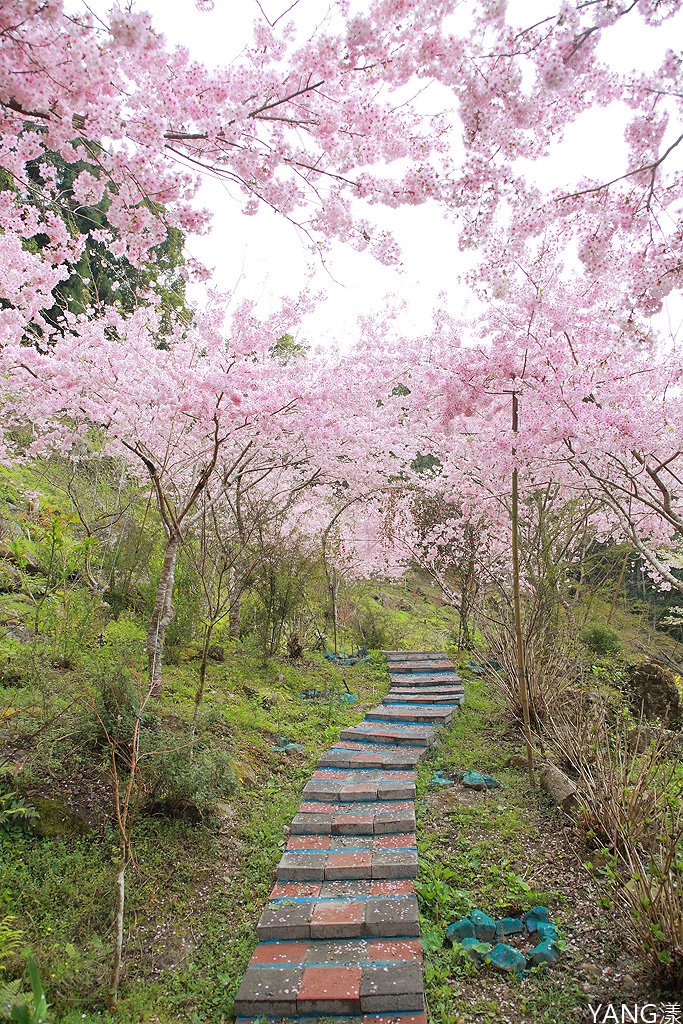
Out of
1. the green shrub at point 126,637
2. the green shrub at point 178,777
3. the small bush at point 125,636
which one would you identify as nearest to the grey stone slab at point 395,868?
the green shrub at point 178,777

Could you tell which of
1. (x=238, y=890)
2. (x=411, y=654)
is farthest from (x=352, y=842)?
(x=411, y=654)

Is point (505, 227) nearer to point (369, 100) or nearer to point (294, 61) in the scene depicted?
point (369, 100)

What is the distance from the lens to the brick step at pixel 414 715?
5.41m

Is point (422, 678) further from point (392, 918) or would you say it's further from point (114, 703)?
point (392, 918)

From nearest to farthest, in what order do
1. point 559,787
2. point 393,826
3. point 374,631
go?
point 393,826 < point 559,787 < point 374,631

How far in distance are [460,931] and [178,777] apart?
5.36 ft

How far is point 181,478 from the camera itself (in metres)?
7.64

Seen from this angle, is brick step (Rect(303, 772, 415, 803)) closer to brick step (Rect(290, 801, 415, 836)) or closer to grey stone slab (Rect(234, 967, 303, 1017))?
brick step (Rect(290, 801, 415, 836))

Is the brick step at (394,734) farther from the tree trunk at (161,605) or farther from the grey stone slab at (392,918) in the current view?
the grey stone slab at (392,918)

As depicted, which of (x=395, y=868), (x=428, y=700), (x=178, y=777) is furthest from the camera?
(x=428, y=700)

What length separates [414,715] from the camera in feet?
17.9

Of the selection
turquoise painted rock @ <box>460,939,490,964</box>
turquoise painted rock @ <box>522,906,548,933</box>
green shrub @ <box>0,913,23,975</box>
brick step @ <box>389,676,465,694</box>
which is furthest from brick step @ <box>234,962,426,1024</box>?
brick step @ <box>389,676,465,694</box>

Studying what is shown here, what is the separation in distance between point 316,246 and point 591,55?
135cm

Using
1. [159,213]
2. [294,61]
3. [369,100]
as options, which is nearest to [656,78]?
[369,100]
